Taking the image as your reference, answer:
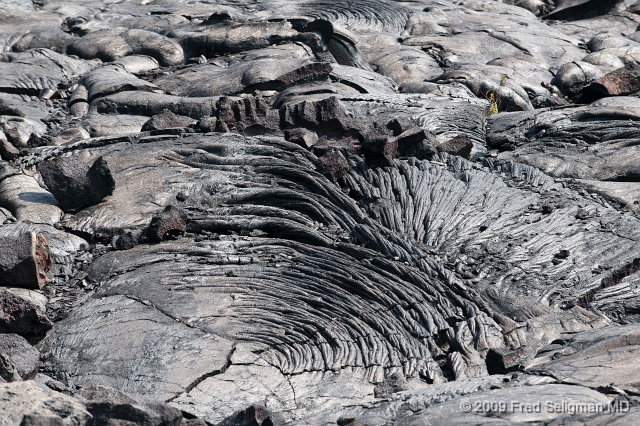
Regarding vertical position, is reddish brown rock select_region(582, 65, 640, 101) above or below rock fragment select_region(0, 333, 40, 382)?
above

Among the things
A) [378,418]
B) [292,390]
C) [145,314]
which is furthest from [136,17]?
[378,418]

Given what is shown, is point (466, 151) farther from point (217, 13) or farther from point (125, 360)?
Answer: point (217, 13)

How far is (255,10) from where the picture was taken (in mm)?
15234

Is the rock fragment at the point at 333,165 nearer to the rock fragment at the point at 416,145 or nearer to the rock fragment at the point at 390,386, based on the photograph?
the rock fragment at the point at 416,145

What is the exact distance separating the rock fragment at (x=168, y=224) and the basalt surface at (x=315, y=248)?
1.1 inches

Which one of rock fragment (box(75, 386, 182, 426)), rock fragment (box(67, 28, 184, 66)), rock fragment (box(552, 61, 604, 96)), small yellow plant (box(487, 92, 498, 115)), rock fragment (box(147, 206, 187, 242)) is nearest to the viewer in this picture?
rock fragment (box(75, 386, 182, 426))

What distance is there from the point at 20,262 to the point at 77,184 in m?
1.51

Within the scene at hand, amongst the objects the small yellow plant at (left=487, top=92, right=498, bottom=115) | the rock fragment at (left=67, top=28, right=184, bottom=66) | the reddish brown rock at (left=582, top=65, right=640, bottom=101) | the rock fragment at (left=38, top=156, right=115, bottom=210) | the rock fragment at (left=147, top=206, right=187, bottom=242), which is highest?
the rock fragment at (left=67, top=28, right=184, bottom=66)

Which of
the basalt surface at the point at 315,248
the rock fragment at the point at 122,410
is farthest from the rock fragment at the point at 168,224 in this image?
the rock fragment at the point at 122,410

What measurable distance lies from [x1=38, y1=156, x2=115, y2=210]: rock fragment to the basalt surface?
2cm

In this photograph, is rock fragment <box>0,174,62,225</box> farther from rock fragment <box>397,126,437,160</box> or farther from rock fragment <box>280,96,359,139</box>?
rock fragment <box>397,126,437,160</box>

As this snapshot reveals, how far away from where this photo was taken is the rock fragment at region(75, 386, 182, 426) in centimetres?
409

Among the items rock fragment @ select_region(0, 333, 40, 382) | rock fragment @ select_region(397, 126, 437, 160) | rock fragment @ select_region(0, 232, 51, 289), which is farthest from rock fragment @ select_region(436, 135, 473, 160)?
rock fragment @ select_region(0, 333, 40, 382)

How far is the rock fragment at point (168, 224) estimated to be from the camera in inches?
287
